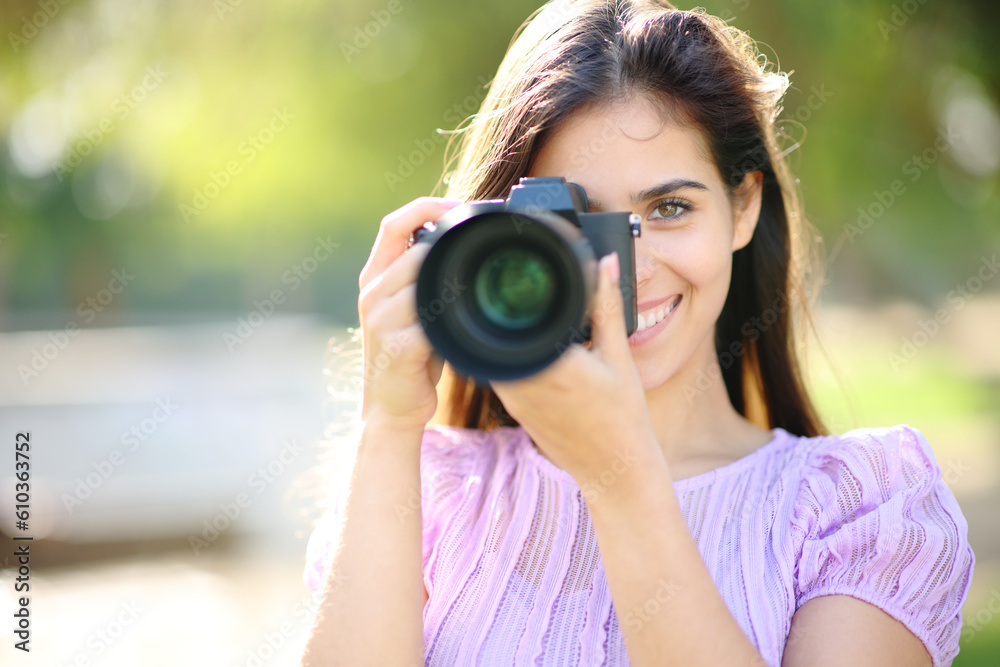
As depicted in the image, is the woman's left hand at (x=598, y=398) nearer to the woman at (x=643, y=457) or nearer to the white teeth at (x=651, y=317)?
the woman at (x=643, y=457)

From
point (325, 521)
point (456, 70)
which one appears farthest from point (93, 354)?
point (325, 521)

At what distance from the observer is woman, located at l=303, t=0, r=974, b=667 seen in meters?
1.30

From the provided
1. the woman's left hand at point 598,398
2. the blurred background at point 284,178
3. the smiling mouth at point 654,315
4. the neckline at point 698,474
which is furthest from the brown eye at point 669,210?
the blurred background at point 284,178

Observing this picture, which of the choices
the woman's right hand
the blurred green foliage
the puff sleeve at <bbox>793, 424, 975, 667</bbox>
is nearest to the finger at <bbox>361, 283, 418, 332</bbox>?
the woman's right hand

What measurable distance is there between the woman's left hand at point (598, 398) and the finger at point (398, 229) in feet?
1.13

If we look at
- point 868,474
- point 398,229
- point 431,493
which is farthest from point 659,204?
point 431,493

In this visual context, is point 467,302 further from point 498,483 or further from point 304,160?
point 304,160

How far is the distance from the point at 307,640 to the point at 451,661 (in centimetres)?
27

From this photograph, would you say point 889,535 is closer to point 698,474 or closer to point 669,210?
point 698,474

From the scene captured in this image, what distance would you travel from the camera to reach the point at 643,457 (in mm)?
1303

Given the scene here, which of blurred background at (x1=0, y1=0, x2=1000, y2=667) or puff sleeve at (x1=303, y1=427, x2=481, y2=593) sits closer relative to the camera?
puff sleeve at (x1=303, y1=427, x2=481, y2=593)

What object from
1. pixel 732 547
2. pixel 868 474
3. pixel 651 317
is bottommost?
pixel 732 547

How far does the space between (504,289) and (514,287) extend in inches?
0.6

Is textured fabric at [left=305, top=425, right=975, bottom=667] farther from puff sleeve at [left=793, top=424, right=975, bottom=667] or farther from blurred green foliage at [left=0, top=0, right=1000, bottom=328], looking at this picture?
blurred green foliage at [left=0, top=0, right=1000, bottom=328]
